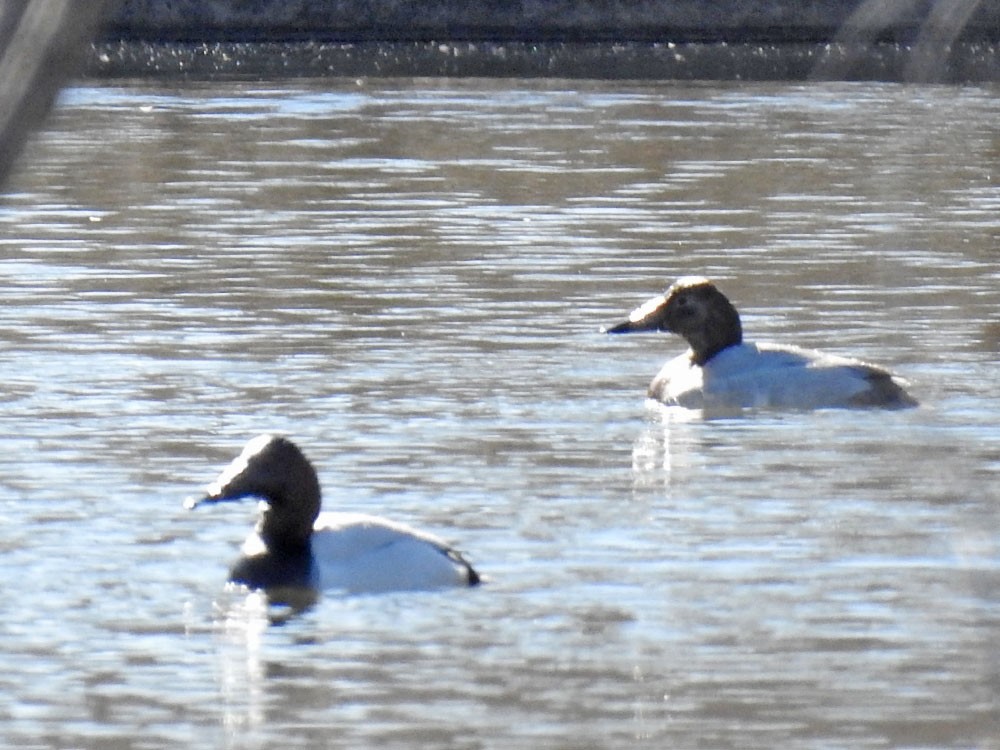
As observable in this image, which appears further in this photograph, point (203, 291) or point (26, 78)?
point (203, 291)

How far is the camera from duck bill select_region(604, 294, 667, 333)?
1253cm

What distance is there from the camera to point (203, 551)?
831 cm

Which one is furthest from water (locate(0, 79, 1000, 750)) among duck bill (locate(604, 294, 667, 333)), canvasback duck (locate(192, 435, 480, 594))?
duck bill (locate(604, 294, 667, 333))

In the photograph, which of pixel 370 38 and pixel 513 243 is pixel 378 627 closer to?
pixel 513 243

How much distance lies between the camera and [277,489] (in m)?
7.87

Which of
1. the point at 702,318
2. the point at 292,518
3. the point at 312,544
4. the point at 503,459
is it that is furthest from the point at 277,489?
the point at 702,318

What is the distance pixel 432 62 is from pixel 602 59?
251cm

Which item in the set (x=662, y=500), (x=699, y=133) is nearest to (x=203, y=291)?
(x=662, y=500)

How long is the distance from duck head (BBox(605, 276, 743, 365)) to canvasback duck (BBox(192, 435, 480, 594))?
14.6 feet

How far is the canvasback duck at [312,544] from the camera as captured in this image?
7.59m

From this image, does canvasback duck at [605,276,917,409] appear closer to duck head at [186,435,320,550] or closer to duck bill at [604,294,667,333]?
duck bill at [604,294,667,333]

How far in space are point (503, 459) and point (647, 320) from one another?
115 inches

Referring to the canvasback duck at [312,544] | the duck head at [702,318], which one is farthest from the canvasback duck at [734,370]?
the canvasback duck at [312,544]

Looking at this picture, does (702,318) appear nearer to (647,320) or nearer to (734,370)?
(647,320)
